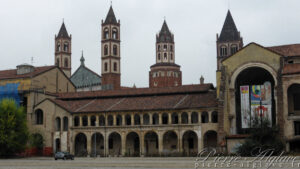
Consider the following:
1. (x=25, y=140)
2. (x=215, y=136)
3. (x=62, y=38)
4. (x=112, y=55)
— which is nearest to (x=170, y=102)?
(x=215, y=136)

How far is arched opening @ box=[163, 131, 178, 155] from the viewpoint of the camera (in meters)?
72.4

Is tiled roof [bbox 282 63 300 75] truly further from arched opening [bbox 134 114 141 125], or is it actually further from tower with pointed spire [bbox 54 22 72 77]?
tower with pointed spire [bbox 54 22 72 77]

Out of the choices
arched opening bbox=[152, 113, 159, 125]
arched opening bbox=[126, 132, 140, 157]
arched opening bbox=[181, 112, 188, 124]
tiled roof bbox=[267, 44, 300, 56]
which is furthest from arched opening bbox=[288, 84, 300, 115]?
arched opening bbox=[126, 132, 140, 157]

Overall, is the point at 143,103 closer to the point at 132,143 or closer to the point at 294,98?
the point at 132,143

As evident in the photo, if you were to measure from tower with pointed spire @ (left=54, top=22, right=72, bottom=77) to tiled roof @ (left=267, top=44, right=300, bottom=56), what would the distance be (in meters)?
69.3

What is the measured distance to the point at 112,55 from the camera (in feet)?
357

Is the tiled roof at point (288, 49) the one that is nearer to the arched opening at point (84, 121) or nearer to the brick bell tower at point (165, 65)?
the arched opening at point (84, 121)

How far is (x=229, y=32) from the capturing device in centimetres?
13025

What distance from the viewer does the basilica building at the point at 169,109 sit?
2613 inches

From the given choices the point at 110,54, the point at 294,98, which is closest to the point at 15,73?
the point at 110,54

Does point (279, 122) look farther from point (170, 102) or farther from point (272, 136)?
point (170, 102)

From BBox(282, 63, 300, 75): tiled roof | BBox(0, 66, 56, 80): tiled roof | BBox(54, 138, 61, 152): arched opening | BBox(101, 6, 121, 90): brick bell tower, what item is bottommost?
BBox(54, 138, 61, 152): arched opening

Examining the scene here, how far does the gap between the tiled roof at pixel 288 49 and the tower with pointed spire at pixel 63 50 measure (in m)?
69.3

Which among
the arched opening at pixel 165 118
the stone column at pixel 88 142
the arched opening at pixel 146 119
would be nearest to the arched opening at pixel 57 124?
the stone column at pixel 88 142
